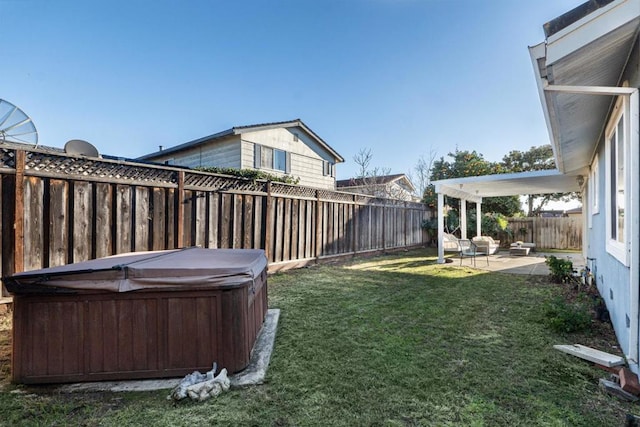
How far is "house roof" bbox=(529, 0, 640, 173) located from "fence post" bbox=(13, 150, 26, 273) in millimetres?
5815

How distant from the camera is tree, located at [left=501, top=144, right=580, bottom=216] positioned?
2275cm

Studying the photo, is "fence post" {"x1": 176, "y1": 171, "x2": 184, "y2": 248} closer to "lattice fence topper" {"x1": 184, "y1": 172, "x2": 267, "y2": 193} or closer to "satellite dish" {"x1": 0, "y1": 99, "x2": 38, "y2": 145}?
"lattice fence topper" {"x1": 184, "y1": 172, "x2": 267, "y2": 193}

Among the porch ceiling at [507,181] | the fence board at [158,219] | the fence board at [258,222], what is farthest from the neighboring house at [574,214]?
the fence board at [158,219]

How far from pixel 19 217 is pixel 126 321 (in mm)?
2530

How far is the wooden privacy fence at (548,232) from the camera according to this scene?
570 inches

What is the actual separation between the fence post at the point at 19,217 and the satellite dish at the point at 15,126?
358 centimetres

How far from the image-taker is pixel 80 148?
5.55 m

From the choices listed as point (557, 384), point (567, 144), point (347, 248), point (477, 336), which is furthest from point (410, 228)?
point (557, 384)

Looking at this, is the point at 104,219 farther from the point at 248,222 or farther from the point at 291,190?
the point at 291,190

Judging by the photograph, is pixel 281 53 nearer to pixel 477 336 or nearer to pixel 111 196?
pixel 111 196

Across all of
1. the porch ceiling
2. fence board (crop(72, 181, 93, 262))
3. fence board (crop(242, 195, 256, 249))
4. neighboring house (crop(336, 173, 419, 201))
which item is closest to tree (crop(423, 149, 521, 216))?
neighboring house (crop(336, 173, 419, 201))

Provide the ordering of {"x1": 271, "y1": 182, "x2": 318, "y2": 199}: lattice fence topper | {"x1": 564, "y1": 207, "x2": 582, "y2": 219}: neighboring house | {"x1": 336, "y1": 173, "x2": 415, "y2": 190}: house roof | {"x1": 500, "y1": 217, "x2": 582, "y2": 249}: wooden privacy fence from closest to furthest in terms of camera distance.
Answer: {"x1": 271, "y1": 182, "x2": 318, "y2": 199}: lattice fence topper, {"x1": 500, "y1": 217, "x2": 582, "y2": 249}: wooden privacy fence, {"x1": 564, "y1": 207, "x2": 582, "y2": 219}: neighboring house, {"x1": 336, "y1": 173, "x2": 415, "y2": 190}: house roof

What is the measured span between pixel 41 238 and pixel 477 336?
574 cm

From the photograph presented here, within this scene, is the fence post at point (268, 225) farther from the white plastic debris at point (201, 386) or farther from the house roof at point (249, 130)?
the house roof at point (249, 130)
